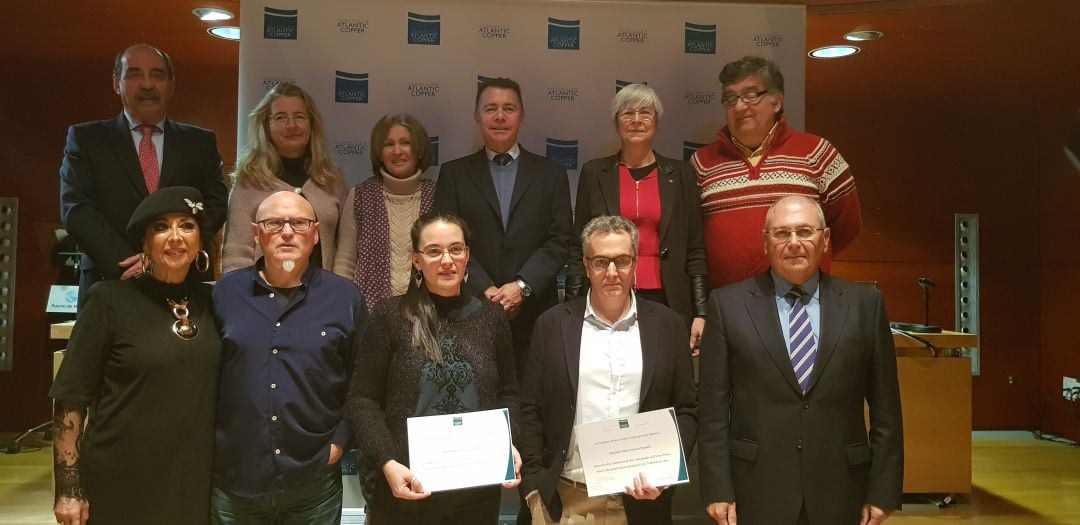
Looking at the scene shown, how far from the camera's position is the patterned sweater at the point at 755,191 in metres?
3.33

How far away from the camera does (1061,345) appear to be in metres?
7.16

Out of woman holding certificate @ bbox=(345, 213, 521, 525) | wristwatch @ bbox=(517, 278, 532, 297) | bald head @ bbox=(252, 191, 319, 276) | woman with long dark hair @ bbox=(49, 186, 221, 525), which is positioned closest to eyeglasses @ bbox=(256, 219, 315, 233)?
bald head @ bbox=(252, 191, 319, 276)

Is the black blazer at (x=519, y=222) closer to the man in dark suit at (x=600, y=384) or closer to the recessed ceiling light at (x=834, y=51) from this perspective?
the man in dark suit at (x=600, y=384)

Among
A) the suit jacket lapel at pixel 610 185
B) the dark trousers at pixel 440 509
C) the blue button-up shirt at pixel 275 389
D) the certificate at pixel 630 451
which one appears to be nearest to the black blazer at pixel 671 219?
the suit jacket lapel at pixel 610 185

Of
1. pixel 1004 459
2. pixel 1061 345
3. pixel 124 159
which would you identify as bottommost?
pixel 1004 459

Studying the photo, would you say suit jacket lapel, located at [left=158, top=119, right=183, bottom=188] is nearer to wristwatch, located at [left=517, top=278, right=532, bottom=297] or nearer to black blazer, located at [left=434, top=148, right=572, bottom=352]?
black blazer, located at [left=434, top=148, right=572, bottom=352]

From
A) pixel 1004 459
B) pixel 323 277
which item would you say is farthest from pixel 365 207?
pixel 1004 459

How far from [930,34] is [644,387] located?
4520 mm

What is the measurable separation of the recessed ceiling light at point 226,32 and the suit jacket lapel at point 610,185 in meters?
3.51

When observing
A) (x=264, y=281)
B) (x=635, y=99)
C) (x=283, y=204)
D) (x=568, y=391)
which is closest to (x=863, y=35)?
(x=635, y=99)

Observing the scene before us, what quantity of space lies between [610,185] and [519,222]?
1.44 feet

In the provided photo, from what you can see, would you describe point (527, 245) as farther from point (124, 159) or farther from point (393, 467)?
point (124, 159)

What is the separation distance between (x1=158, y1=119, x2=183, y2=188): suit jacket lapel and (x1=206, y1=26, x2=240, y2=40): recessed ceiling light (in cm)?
224

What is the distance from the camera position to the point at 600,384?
256 centimetres
